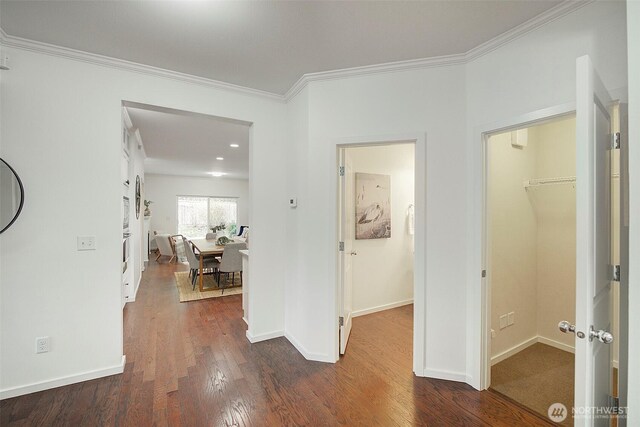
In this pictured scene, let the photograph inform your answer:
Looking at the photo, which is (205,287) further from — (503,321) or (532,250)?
(532,250)

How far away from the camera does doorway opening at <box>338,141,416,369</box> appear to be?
3535mm

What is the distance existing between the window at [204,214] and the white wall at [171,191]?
7.4 inches

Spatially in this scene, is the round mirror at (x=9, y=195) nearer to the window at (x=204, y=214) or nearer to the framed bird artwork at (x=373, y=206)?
the framed bird artwork at (x=373, y=206)

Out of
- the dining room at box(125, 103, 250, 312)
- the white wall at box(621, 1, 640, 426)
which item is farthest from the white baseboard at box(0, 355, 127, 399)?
the white wall at box(621, 1, 640, 426)

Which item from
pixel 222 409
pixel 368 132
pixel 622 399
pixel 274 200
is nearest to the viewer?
pixel 622 399

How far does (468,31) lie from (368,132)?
97 centimetres

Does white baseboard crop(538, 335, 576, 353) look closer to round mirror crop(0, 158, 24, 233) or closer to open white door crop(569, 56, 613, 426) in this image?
open white door crop(569, 56, 613, 426)

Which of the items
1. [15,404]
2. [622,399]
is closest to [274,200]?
[15,404]

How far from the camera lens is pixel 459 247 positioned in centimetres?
227

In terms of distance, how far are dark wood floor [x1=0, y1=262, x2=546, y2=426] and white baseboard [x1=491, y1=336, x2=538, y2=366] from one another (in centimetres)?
63

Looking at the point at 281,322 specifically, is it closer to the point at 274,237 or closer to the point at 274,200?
the point at 274,237

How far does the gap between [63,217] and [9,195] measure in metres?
0.34

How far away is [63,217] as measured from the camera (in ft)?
7.23

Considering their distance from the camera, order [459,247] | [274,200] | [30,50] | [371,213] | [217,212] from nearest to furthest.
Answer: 1. [30,50]
2. [459,247]
3. [274,200]
4. [371,213]
5. [217,212]
